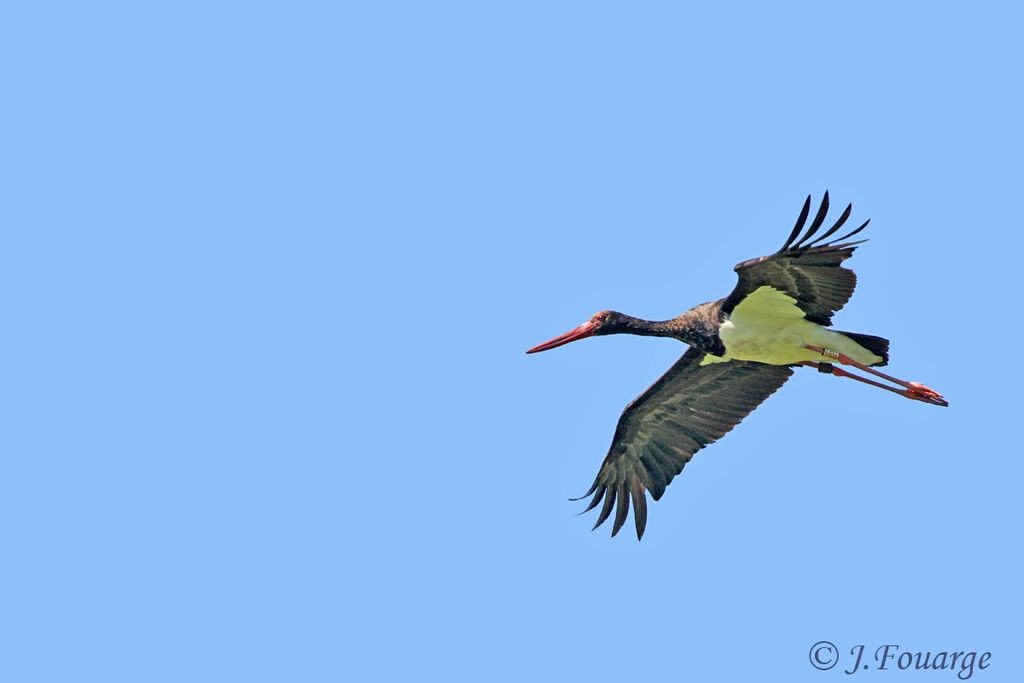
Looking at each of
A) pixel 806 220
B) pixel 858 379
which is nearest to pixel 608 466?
pixel 858 379

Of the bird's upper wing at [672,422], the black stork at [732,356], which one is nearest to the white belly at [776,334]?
the black stork at [732,356]

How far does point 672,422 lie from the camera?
16547 mm

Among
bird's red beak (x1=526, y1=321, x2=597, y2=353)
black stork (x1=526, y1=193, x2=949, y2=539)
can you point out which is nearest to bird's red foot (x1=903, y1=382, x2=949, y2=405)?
black stork (x1=526, y1=193, x2=949, y2=539)

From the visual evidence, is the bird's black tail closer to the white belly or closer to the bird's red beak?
the white belly

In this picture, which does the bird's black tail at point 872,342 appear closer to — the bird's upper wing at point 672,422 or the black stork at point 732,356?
the black stork at point 732,356

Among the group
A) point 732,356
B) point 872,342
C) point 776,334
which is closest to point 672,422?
point 732,356

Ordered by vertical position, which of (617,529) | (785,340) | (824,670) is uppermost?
(785,340)

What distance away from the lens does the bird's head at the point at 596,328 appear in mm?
16500

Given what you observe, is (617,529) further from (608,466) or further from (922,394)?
(922,394)

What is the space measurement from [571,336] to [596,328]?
325 mm

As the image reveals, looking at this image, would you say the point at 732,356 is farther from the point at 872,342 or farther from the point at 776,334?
the point at 872,342

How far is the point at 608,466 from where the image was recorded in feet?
54.5

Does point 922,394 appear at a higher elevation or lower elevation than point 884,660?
higher

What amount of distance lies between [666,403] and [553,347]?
143 cm
